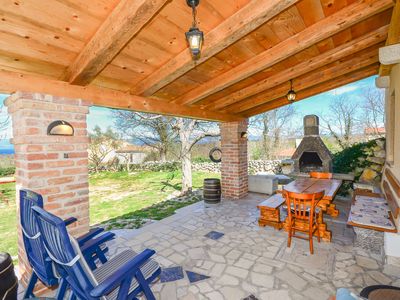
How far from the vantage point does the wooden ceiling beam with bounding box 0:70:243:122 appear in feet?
8.03

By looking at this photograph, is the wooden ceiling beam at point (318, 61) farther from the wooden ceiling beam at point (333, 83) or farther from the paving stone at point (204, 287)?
the paving stone at point (204, 287)

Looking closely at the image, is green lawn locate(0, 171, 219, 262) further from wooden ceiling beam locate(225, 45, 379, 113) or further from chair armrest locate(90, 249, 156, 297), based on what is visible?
wooden ceiling beam locate(225, 45, 379, 113)

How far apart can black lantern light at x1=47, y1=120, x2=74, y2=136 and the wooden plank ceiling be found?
1.32 feet

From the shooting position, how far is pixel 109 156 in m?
15.7

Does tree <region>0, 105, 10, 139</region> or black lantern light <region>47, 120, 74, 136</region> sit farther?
tree <region>0, 105, 10, 139</region>

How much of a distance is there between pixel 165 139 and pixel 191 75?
862 cm

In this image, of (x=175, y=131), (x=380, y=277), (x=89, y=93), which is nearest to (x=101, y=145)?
(x=175, y=131)

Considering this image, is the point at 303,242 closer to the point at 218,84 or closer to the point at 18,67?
the point at 218,84

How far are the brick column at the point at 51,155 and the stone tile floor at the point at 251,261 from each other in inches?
46.5

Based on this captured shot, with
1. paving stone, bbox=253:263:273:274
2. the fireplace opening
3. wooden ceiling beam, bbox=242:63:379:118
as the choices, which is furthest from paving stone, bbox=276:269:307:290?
the fireplace opening

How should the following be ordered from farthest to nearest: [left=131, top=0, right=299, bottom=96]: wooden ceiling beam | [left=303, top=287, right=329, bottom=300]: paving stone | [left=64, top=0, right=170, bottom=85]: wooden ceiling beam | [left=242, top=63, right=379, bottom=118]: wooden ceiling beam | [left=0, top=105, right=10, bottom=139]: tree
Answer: [left=0, top=105, right=10, bottom=139]: tree < [left=242, top=63, right=379, bottom=118]: wooden ceiling beam < [left=303, top=287, right=329, bottom=300]: paving stone < [left=131, top=0, right=299, bottom=96]: wooden ceiling beam < [left=64, top=0, right=170, bottom=85]: wooden ceiling beam

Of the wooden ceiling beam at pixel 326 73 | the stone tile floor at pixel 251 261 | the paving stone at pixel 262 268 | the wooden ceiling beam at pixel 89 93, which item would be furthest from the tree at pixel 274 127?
the paving stone at pixel 262 268

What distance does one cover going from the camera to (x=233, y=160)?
249 inches

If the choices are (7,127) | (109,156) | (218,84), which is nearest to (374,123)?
(218,84)
